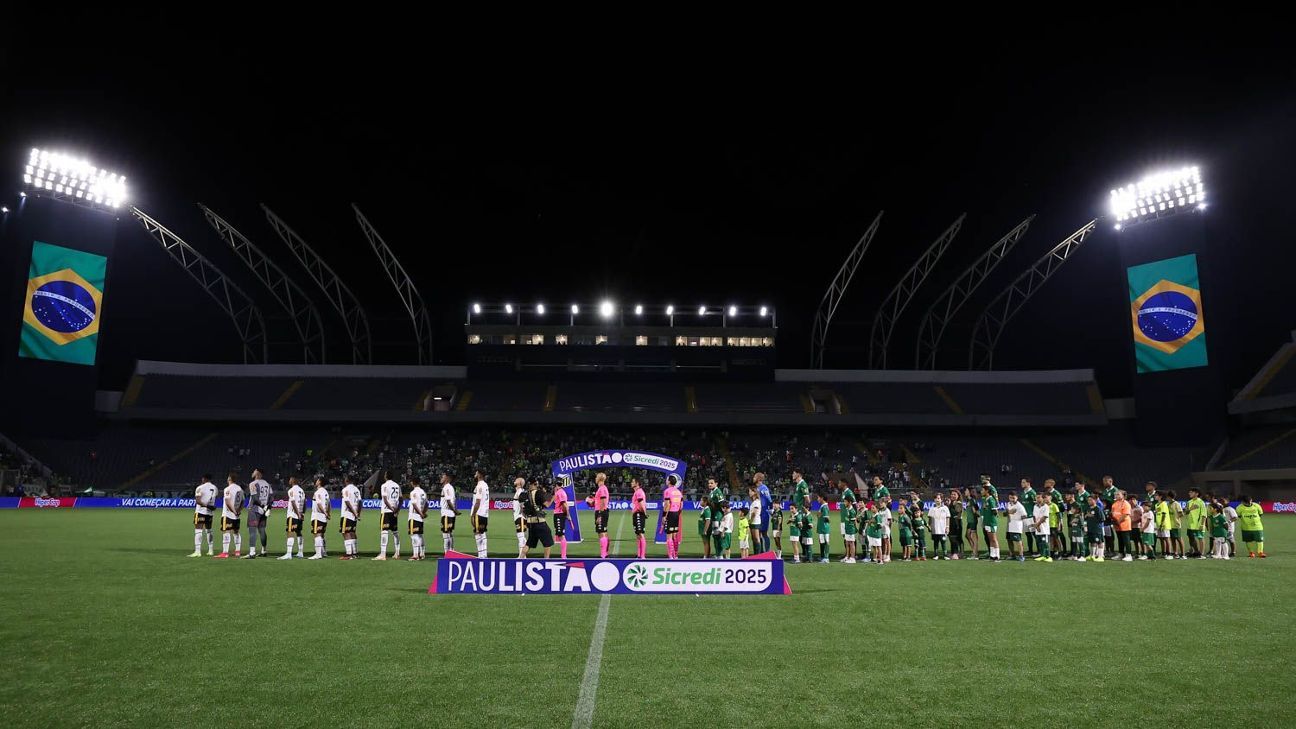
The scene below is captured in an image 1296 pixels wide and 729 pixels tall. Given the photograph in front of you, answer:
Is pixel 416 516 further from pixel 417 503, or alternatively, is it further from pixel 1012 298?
pixel 1012 298

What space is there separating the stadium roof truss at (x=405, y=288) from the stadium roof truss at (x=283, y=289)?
20.0ft

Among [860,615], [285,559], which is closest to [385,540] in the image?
[285,559]

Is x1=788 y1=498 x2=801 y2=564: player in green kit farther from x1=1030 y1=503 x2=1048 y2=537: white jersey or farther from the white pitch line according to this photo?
the white pitch line

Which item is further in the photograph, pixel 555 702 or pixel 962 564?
pixel 962 564

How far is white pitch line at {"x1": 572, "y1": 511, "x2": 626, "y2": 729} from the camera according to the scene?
589cm

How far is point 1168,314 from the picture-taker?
159 ft

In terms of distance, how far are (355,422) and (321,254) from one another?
13.1 metres

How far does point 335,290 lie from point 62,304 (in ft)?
55.0

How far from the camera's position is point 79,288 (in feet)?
156

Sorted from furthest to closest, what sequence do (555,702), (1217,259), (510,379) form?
1. (510,379)
2. (1217,259)
3. (555,702)

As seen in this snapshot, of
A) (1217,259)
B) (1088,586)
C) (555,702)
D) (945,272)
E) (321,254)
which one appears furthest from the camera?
(945,272)

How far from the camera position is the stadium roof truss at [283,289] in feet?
161

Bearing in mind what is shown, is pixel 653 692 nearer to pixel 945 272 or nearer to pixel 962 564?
pixel 962 564

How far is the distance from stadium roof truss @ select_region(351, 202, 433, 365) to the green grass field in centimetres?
3601
